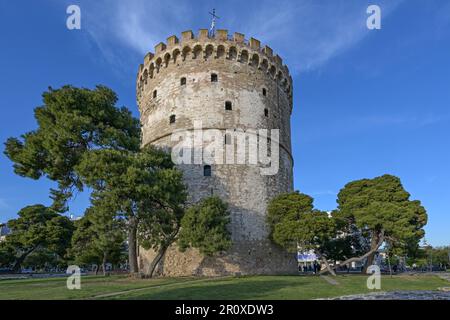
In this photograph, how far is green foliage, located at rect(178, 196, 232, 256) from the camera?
15196 mm

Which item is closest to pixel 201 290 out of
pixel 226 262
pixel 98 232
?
pixel 98 232

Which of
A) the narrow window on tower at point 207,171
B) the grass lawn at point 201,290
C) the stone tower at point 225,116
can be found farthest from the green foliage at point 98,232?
the narrow window on tower at point 207,171

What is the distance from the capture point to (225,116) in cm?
2072

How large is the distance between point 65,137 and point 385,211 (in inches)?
621

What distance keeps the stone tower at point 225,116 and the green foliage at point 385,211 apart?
4.32 meters

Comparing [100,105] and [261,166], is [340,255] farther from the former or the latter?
[100,105]

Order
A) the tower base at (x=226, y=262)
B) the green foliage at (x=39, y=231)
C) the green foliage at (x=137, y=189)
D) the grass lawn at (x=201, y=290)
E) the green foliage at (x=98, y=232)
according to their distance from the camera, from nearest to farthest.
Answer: the grass lawn at (x=201, y=290), the green foliage at (x=98, y=232), the green foliage at (x=137, y=189), the tower base at (x=226, y=262), the green foliage at (x=39, y=231)

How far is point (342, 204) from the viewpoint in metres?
21.7

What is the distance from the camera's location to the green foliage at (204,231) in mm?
15196

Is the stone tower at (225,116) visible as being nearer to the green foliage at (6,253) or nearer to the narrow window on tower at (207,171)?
the narrow window on tower at (207,171)

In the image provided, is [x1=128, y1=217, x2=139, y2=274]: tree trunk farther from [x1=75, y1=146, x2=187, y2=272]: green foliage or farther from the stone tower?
the stone tower

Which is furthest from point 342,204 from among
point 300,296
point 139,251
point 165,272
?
point 300,296

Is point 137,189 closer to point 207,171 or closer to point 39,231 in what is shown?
point 207,171
